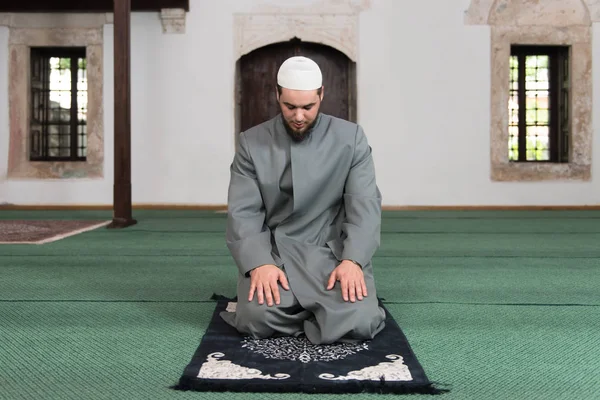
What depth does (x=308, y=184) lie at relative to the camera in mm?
2746

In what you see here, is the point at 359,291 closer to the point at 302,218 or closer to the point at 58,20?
the point at 302,218

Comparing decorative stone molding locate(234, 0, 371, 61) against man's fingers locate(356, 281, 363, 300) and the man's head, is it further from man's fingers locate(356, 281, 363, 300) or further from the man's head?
man's fingers locate(356, 281, 363, 300)

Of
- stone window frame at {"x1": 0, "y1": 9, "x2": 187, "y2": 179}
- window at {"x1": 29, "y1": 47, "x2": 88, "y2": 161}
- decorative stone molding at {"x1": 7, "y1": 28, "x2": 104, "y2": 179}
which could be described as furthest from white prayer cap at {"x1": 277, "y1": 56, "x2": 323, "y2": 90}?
window at {"x1": 29, "y1": 47, "x2": 88, "y2": 161}

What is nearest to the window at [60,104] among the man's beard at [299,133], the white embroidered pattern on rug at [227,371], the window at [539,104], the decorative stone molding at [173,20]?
the decorative stone molding at [173,20]

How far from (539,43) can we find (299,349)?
7.40 metres

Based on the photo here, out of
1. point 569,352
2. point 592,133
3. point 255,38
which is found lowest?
point 569,352

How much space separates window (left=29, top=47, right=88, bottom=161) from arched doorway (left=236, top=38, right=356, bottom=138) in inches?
79.1

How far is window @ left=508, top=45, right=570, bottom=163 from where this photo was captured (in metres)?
9.08

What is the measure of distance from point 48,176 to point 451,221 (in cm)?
488

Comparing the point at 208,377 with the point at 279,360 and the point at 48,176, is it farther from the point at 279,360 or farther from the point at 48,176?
the point at 48,176

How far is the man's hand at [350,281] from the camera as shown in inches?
99.3

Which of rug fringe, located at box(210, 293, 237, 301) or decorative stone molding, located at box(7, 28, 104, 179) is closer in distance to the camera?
rug fringe, located at box(210, 293, 237, 301)

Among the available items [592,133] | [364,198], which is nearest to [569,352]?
[364,198]

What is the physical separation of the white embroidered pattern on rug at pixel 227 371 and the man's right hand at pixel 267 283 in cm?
33
